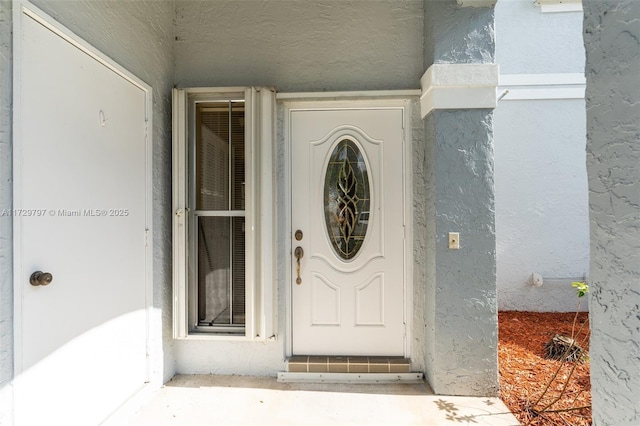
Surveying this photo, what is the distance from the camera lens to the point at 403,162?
9.19ft

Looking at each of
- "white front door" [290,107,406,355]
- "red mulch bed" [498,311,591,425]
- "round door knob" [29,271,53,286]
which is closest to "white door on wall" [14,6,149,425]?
"round door knob" [29,271,53,286]

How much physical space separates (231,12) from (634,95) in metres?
2.93

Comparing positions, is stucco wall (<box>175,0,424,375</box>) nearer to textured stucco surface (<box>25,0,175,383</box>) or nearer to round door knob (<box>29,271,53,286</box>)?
textured stucco surface (<box>25,0,175,383</box>)

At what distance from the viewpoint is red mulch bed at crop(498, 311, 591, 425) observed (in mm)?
2242

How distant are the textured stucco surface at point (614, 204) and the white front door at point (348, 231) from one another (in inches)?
64.6

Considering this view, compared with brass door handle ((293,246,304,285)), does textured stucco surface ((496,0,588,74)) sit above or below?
above

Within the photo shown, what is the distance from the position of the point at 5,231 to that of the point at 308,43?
2.52 m

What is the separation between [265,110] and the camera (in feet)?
8.57

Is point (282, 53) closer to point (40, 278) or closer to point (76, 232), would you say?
point (76, 232)

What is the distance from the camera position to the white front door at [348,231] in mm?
2805

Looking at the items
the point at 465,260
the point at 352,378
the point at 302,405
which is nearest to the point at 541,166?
the point at 465,260

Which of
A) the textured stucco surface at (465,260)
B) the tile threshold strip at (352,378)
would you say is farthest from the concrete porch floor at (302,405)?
the textured stucco surface at (465,260)

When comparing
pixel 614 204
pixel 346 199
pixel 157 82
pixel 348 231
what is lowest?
pixel 348 231

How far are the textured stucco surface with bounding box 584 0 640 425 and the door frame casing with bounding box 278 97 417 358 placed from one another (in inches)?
62.2
